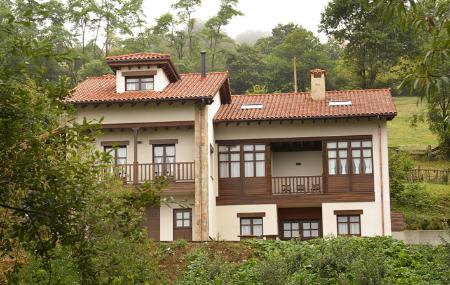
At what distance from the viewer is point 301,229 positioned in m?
32.4

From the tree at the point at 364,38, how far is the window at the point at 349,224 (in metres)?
22.5

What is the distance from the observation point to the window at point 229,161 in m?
32.2

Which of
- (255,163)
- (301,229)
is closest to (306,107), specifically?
(255,163)

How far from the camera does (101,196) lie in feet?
29.4

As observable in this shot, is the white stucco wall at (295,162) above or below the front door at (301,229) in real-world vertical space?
above

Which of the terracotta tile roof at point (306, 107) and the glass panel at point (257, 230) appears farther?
the glass panel at point (257, 230)

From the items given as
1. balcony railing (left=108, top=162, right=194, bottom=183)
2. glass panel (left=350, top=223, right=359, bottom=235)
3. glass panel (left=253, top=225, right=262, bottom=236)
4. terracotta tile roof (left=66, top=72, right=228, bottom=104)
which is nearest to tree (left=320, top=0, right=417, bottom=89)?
terracotta tile roof (left=66, top=72, right=228, bottom=104)

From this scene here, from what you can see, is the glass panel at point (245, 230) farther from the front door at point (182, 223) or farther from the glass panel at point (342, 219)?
the glass panel at point (342, 219)

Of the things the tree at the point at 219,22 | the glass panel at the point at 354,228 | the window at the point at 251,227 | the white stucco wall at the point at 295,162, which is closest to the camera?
the glass panel at the point at 354,228

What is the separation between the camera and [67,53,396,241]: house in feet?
100

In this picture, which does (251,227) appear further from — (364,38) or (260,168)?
(364,38)

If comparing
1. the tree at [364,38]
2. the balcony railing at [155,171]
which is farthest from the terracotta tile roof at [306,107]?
the tree at [364,38]

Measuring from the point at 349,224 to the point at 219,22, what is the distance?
41.9m

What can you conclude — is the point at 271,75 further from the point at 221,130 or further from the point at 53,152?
the point at 53,152
